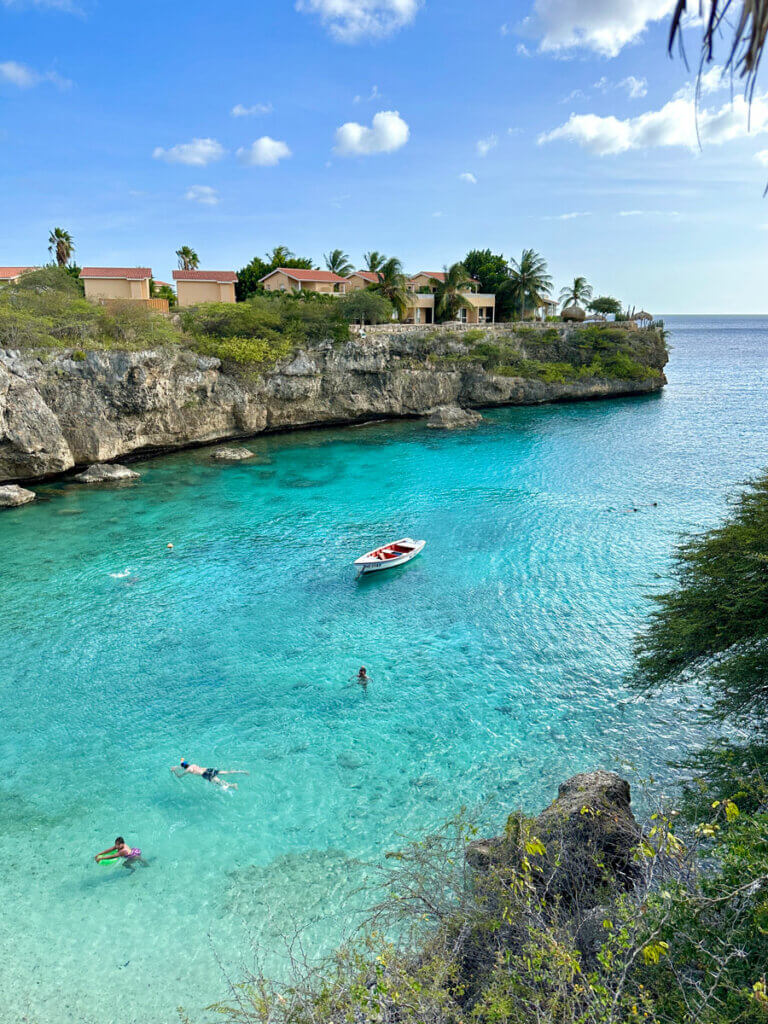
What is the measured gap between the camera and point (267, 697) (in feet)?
56.0

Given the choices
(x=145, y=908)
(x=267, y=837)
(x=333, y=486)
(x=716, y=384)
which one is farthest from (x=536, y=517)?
(x=716, y=384)

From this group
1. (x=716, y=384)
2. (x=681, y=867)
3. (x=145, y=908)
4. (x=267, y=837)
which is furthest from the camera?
(x=716, y=384)

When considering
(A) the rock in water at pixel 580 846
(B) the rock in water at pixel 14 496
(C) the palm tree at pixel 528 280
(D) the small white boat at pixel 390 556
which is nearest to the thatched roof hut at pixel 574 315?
(C) the palm tree at pixel 528 280

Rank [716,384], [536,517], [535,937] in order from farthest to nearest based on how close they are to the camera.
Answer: [716,384], [536,517], [535,937]

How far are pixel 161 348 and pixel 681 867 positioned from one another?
4373 cm

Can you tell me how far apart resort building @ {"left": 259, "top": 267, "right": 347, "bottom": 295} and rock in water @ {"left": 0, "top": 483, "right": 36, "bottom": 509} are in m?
36.7

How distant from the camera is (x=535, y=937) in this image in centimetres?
680

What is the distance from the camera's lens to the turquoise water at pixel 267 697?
10773mm

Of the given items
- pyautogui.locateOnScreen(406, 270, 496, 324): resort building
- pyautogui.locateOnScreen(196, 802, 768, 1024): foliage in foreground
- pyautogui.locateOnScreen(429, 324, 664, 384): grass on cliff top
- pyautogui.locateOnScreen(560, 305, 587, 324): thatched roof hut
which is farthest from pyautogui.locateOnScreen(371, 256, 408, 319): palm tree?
pyautogui.locateOnScreen(196, 802, 768, 1024): foliage in foreground

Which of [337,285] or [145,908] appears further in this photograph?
[337,285]

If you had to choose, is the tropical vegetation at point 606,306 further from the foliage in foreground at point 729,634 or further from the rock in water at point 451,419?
the foliage in foreground at point 729,634

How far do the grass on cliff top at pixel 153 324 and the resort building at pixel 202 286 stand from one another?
502 centimetres

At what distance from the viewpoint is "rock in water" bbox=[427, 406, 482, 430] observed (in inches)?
2074

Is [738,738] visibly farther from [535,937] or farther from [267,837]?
[267,837]
